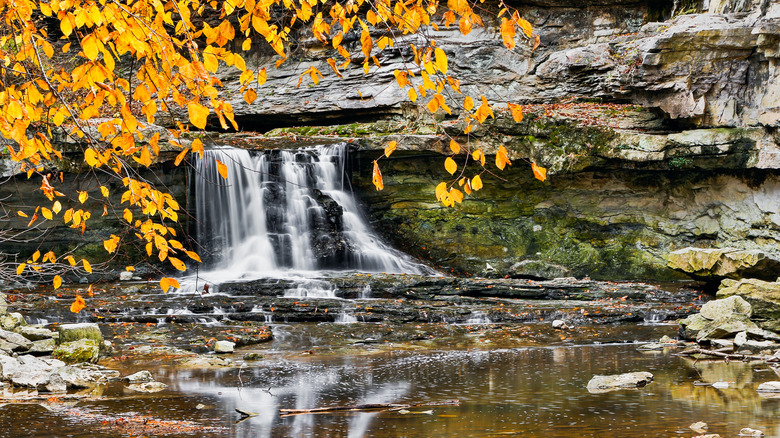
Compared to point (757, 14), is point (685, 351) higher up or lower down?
lower down

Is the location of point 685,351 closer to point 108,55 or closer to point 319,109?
point 108,55

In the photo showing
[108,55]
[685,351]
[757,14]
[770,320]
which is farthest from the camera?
[757,14]

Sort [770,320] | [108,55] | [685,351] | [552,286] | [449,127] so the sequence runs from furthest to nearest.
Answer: [449,127]
[552,286]
[770,320]
[685,351]
[108,55]

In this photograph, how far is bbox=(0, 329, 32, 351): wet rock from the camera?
26.1 ft

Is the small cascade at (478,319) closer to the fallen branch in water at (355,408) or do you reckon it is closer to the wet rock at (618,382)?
the wet rock at (618,382)

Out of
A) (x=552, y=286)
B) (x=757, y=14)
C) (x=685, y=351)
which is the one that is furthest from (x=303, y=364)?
(x=757, y=14)

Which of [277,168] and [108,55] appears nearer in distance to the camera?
[108,55]

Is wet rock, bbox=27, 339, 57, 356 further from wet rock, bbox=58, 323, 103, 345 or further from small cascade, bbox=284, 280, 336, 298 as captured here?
small cascade, bbox=284, 280, 336, 298

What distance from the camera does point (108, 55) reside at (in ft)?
8.27

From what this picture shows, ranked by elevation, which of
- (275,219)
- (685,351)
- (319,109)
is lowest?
(685,351)

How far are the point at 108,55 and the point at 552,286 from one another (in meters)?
12.4

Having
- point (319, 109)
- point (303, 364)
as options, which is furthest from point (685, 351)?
point (319, 109)

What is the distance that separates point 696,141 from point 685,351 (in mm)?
8959

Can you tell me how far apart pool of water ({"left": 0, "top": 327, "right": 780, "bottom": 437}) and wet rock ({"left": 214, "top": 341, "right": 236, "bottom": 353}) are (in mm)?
908
